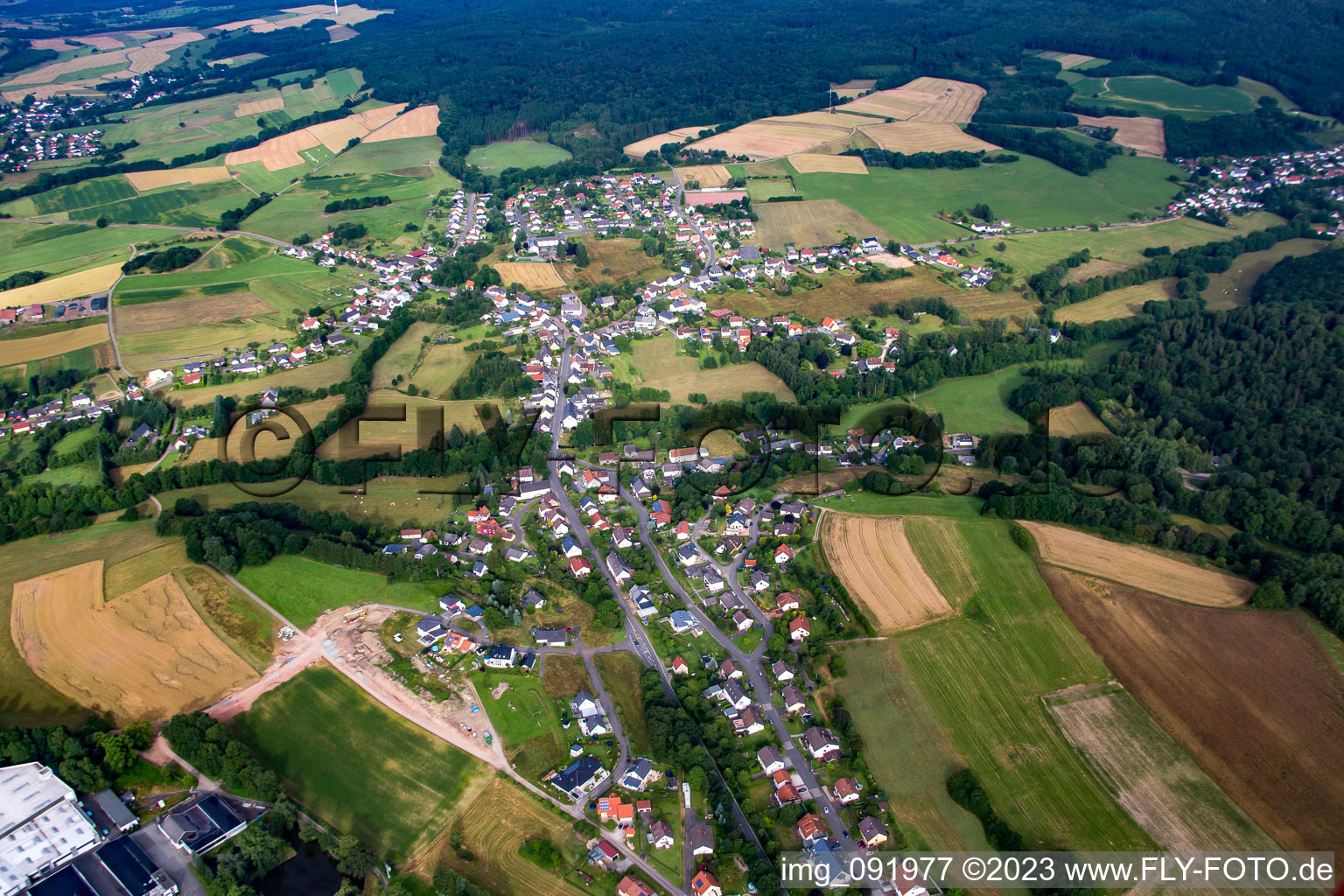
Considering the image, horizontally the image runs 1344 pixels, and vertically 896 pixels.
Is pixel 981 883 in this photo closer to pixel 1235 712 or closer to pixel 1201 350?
pixel 1235 712

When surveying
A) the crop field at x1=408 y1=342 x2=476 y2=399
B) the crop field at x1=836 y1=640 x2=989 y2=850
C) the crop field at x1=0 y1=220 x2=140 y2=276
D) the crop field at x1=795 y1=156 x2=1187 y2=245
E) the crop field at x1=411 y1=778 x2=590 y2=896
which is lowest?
the crop field at x1=411 y1=778 x2=590 y2=896

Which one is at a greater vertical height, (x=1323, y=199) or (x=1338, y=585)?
(x=1323, y=199)

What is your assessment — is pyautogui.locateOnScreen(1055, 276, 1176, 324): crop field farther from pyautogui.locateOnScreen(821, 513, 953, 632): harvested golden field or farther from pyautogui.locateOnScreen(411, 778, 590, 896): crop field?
pyautogui.locateOnScreen(411, 778, 590, 896): crop field

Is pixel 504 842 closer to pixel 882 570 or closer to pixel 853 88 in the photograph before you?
pixel 882 570

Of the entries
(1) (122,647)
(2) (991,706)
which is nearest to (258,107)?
(1) (122,647)

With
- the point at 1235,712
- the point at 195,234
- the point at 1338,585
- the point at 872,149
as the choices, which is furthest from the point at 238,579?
the point at 872,149

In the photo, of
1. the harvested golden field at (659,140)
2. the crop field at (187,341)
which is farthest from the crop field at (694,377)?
the harvested golden field at (659,140)

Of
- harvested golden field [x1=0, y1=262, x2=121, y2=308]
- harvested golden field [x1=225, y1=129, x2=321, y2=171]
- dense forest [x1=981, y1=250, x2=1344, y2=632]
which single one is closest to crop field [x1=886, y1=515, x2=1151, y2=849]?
dense forest [x1=981, y1=250, x2=1344, y2=632]
